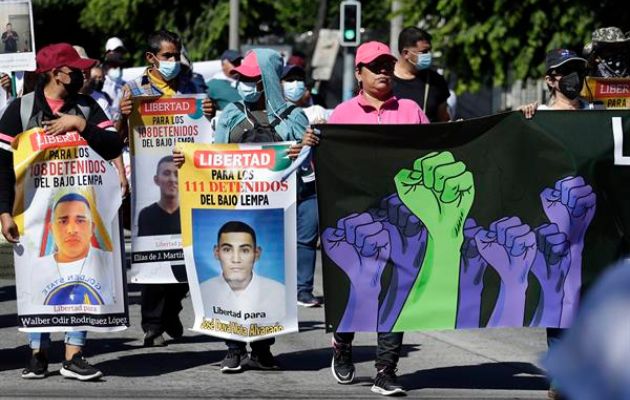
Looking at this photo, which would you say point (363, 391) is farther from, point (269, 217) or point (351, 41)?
point (351, 41)

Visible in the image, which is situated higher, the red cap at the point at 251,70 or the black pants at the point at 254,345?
the red cap at the point at 251,70

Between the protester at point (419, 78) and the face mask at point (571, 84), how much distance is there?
97.3 inches

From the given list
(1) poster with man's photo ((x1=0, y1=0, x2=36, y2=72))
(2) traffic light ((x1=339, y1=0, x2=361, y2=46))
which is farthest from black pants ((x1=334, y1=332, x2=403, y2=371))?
(2) traffic light ((x1=339, y1=0, x2=361, y2=46))

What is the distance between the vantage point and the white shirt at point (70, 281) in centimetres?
793

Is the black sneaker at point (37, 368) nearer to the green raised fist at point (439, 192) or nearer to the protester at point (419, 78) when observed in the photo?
the green raised fist at point (439, 192)

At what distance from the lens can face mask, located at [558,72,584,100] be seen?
25.9ft

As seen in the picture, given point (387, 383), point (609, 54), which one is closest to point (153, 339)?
point (387, 383)

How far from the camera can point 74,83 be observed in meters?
7.95

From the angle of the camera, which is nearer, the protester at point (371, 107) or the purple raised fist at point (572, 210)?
the purple raised fist at point (572, 210)

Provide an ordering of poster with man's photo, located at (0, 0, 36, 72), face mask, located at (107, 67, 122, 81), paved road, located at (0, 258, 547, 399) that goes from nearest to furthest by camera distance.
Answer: paved road, located at (0, 258, 547, 399)
poster with man's photo, located at (0, 0, 36, 72)
face mask, located at (107, 67, 122, 81)

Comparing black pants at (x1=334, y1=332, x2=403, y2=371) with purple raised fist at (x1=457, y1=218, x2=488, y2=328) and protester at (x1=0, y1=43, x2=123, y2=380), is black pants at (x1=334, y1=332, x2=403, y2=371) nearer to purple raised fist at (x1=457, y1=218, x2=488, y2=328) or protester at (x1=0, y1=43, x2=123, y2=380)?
purple raised fist at (x1=457, y1=218, x2=488, y2=328)

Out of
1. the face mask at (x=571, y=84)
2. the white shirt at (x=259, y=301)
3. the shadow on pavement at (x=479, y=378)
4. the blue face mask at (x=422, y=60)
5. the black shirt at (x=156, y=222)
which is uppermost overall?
the blue face mask at (x=422, y=60)

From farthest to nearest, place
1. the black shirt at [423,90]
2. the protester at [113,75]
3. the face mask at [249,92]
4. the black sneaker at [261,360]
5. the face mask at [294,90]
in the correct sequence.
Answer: the protester at [113,75] < the face mask at [294,90] < the black shirt at [423,90] < the face mask at [249,92] < the black sneaker at [261,360]

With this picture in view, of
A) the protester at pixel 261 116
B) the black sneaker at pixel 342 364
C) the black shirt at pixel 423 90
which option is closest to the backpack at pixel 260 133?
the protester at pixel 261 116
